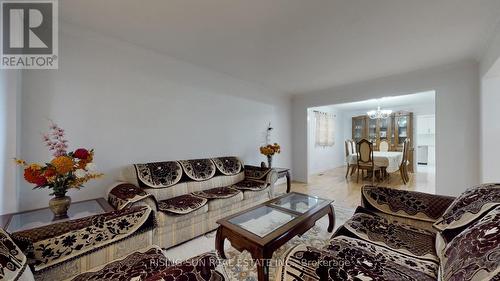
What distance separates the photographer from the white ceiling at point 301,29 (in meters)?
1.68

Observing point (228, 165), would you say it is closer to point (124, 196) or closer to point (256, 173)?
point (256, 173)

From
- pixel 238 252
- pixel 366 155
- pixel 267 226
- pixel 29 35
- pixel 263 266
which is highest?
pixel 29 35

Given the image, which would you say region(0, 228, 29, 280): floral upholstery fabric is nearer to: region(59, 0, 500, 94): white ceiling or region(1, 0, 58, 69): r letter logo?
region(1, 0, 58, 69): r letter logo

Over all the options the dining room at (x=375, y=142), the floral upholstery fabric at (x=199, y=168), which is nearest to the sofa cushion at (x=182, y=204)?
the floral upholstery fabric at (x=199, y=168)

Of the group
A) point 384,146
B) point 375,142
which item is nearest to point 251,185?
point 384,146

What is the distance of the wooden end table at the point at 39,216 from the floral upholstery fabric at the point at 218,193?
3.21 feet

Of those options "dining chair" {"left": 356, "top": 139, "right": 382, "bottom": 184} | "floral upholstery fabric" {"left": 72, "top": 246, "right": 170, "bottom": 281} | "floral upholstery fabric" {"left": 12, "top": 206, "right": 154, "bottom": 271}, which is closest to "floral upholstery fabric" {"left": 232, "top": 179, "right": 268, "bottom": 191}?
"floral upholstery fabric" {"left": 12, "top": 206, "right": 154, "bottom": 271}

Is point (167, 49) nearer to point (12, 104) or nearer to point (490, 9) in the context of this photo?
point (12, 104)

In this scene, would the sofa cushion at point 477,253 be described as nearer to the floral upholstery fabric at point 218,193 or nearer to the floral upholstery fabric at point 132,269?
the floral upholstery fabric at point 132,269

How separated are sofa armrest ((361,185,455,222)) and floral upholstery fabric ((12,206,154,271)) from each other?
194 cm

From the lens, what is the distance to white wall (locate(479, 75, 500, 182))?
2.49 m

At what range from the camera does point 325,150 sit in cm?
649

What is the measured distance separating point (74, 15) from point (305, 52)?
2.59m

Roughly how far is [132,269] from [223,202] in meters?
1.41
